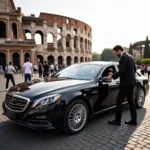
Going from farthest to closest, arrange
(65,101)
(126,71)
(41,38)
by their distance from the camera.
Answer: (41,38), (126,71), (65,101)

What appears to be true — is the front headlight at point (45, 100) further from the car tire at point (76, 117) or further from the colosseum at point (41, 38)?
the colosseum at point (41, 38)

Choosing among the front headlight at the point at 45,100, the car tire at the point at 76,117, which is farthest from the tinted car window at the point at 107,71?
the front headlight at the point at 45,100

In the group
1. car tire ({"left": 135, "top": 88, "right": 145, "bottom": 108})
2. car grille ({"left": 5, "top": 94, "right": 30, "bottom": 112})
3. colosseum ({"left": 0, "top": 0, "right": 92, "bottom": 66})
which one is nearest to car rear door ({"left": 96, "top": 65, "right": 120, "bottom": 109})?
car tire ({"left": 135, "top": 88, "right": 145, "bottom": 108})

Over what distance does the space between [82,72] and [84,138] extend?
6.53 ft

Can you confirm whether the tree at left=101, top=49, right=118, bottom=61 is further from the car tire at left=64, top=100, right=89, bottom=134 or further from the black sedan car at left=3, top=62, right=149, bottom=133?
the car tire at left=64, top=100, right=89, bottom=134

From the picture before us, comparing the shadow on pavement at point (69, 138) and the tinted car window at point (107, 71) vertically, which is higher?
the tinted car window at point (107, 71)

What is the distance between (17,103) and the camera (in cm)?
387

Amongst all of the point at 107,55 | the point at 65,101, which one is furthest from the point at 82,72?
the point at 107,55

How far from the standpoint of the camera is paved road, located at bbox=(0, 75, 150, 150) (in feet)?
11.4

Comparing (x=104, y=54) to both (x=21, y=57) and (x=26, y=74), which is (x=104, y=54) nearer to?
(x=21, y=57)

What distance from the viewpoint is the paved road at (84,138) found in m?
3.49

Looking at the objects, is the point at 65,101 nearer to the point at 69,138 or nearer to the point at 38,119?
the point at 38,119

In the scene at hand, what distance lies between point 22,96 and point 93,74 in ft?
6.74

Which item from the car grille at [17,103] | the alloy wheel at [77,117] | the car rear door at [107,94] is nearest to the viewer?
the car grille at [17,103]
